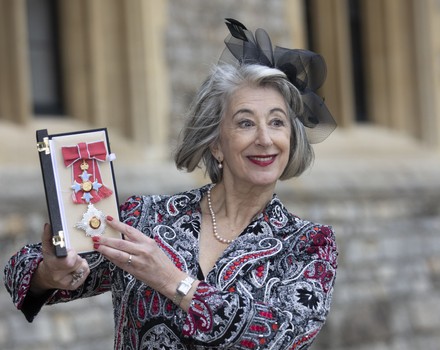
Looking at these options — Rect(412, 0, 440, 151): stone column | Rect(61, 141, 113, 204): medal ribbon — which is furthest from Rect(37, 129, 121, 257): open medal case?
Rect(412, 0, 440, 151): stone column

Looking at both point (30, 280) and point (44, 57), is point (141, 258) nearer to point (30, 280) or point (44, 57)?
point (30, 280)

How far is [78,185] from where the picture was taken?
103 inches

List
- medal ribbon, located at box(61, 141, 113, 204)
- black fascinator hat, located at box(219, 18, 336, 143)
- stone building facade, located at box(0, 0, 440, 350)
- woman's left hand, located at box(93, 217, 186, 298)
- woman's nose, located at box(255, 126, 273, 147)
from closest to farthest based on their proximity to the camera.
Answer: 1. woman's left hand, located at box(93, 217, 186, 298)
2. medal ribbon, located at box(61, 141, 113, 204)
3. woman's nose, located at box(255, 126, 273, 147)
4. black fascinator hat, located at box(219, 18, 336, 143)
5. stone building facade, located at box(0, 0, 440, 350)

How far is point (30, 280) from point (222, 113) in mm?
655

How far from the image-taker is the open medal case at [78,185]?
2568 millimetres

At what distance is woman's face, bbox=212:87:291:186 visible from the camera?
279 cm

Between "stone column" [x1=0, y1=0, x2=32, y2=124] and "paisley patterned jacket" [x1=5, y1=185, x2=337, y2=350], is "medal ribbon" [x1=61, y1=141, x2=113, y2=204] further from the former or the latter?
"stone column" [x1=0, y1=0, x2=32, y2=124]

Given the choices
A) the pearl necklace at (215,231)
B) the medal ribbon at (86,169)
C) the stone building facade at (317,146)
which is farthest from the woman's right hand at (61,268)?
the stone building facade at (317,146)

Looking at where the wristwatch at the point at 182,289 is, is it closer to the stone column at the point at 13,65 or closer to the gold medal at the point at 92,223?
the gold medal at the point at 92,223

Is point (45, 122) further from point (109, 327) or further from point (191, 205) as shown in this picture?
point (191, 205)

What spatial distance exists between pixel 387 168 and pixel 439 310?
117 centimetres

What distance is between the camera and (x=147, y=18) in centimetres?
687

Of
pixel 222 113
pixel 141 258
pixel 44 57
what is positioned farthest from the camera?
pixel 44 57

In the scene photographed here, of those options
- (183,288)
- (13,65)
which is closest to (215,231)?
(183,288)
